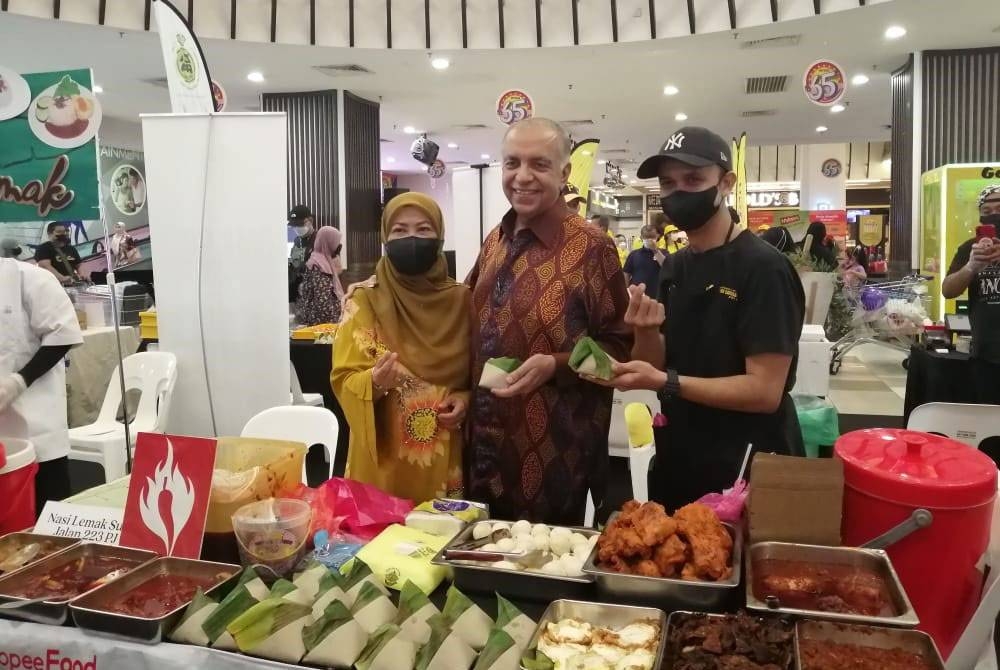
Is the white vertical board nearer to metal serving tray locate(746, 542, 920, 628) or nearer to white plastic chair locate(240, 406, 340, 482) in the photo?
white plastic chair locate(240, 406, 340, 482)

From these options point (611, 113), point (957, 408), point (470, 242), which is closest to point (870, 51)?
point (611, 113)

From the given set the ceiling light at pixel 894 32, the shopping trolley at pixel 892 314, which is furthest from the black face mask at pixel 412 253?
the ceiling light at pixel 894 32

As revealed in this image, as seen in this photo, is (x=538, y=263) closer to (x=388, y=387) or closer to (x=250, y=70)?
(x=388, y=387)

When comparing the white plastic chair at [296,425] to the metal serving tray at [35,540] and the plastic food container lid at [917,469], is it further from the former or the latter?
the plastic food container lid at [917,469]

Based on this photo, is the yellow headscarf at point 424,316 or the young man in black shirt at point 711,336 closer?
the young man in black shirt at point 711,336

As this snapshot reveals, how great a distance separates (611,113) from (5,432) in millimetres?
9897

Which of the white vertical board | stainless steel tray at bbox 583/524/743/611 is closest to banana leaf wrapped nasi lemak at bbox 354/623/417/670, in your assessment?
stainless steel tray at bbox 583/524/743/611

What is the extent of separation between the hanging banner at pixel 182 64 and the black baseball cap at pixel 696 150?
7.43 feet

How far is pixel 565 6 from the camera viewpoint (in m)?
7.17

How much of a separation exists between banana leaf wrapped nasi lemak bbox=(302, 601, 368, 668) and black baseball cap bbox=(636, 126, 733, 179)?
3.92 ft

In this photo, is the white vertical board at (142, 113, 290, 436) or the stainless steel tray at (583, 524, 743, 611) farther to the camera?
the white vertical board at (142, 113, 290, 436)

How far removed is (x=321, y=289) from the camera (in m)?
5.73

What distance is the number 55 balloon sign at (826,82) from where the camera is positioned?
7.04 m

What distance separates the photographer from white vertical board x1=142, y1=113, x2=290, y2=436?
313 cm
